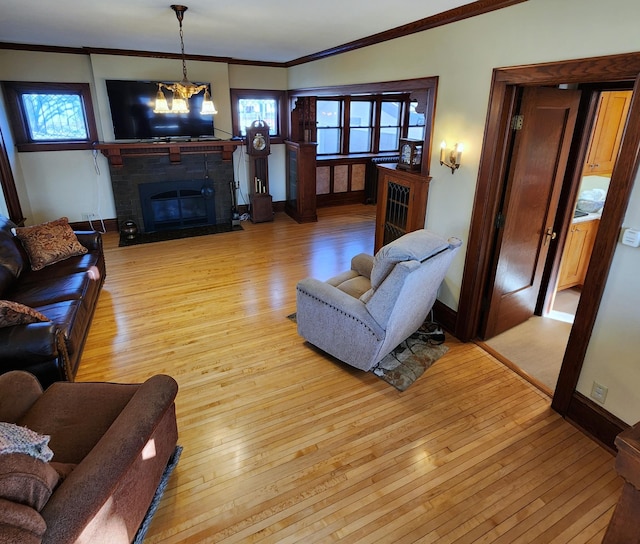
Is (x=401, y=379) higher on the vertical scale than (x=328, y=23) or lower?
lower

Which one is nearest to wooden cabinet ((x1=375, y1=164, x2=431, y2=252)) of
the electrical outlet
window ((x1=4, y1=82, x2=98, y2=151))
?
the electrical outlet

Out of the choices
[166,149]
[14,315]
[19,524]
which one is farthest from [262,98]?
[19,524]

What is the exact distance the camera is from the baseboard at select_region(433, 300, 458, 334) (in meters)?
3.61

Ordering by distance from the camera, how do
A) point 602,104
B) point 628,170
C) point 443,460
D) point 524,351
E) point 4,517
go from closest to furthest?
1. point 4,517
2. point 628,170
3. point 443,460
4. point 524,351
5. point 602,104

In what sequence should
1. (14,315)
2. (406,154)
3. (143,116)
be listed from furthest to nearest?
(143,116), (406,154), (14,315)

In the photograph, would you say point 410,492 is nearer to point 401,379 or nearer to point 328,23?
point 401,379

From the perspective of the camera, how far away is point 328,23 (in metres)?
3.55

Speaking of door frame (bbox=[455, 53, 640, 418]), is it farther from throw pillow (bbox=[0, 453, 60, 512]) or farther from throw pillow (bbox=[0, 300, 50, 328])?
throw pillow (bbox=[0, 300, 50, 328])

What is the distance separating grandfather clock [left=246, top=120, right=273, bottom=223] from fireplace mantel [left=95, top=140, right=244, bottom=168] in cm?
24

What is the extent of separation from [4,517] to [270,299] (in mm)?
3152

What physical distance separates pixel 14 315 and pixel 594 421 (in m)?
3.59

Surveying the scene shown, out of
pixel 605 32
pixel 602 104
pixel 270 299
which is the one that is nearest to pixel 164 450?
pixel 270 299

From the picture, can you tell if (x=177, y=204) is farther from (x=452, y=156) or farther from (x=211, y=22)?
(x=452, y=156)

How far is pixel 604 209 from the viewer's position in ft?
7.27
